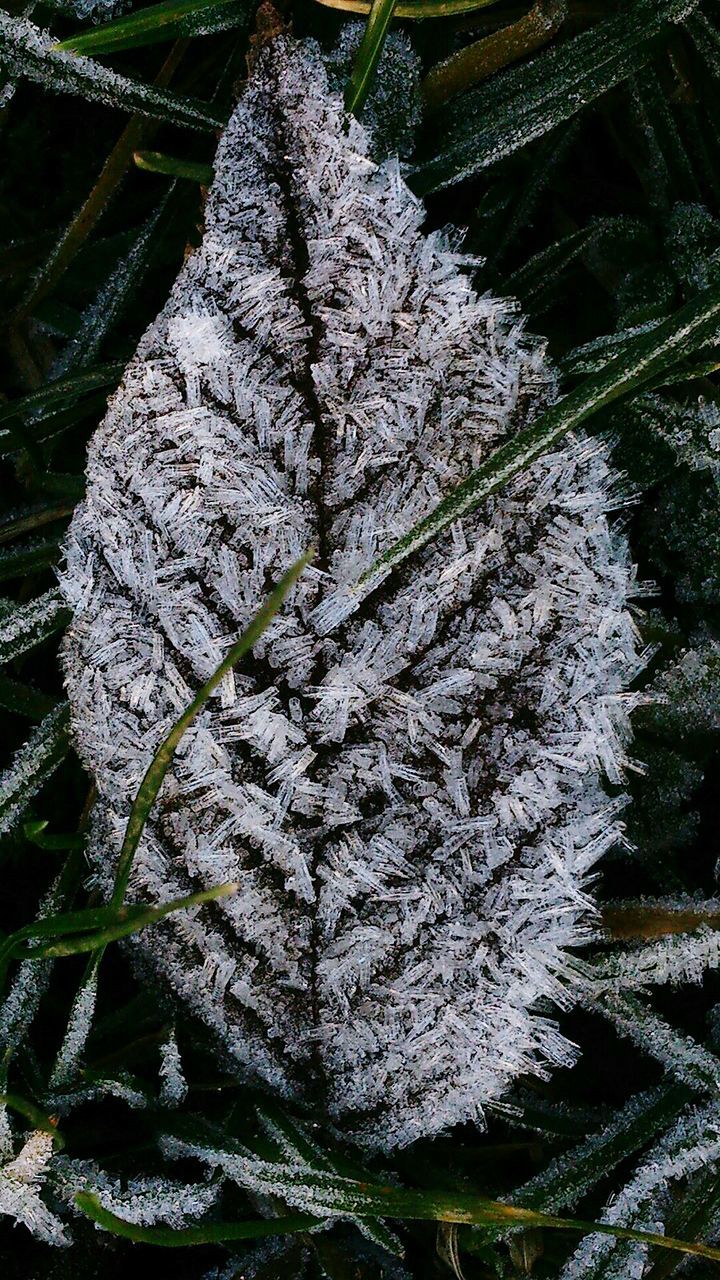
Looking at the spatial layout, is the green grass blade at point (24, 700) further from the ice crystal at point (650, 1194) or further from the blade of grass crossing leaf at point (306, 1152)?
the ice crystal at point (650, 1194)

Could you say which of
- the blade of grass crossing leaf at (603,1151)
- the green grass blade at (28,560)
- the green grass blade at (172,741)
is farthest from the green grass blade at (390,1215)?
the green grass blade at (28,560)

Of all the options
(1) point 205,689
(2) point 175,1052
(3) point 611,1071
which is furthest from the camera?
(3) point 611,1071

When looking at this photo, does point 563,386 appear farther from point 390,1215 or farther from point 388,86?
point 390,1215

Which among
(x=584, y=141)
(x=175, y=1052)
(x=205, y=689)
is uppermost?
(x=584, y=141)

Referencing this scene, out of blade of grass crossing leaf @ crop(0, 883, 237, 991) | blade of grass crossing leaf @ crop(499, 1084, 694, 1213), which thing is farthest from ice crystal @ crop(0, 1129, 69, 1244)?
blade of grass crossing leaf @ crop(499, 1084, 694, 1213)

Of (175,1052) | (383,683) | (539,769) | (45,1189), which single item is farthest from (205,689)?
(45,1189)

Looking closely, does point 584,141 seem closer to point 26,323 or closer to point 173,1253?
point 26,323

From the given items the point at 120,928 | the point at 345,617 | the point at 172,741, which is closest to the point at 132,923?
the point at 120,928
